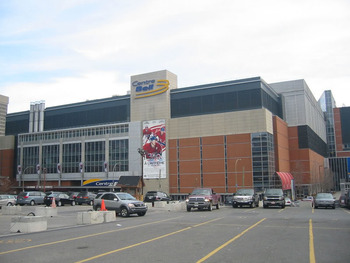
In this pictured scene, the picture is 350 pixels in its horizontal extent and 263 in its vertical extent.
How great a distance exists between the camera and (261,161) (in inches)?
2717

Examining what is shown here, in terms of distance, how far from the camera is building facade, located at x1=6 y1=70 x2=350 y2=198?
70.8 metres

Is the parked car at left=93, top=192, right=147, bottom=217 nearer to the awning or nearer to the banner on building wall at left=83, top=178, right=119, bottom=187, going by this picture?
the awning

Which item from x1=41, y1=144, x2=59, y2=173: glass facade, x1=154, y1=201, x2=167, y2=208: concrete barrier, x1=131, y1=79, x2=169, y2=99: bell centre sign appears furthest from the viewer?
x1=41, y1=144, x2=59, y2=173: glass facade

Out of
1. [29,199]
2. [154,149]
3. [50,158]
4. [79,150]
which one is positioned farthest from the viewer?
[50,158]

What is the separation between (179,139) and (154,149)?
604 cm

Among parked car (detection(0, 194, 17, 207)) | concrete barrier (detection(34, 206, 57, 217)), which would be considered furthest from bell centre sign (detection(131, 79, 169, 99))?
concrete barrier (detection(34, 206, 57, 217))

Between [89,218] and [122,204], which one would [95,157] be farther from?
[89,218]

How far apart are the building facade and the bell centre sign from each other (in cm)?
23

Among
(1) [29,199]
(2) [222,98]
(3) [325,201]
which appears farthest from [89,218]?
(2) [222,98]

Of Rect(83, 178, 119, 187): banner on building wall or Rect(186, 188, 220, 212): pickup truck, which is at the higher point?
Rect(83, 178, 119, 187): banner on building wall

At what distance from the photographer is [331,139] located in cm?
12888

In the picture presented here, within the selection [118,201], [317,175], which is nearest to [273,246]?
[118,201]

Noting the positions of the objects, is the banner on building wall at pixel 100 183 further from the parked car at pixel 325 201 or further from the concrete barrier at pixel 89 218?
the concrete barrier at pixel 89 218

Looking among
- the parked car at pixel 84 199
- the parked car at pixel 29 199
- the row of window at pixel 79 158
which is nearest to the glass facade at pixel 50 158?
the row of window at pixel 79 158
